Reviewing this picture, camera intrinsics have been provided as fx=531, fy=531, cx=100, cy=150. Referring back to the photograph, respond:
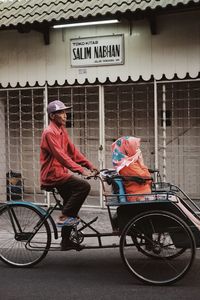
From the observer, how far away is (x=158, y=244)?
5992 millimetres

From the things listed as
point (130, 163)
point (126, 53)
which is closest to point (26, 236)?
point (130, 163)

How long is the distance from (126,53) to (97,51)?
0.61 meters

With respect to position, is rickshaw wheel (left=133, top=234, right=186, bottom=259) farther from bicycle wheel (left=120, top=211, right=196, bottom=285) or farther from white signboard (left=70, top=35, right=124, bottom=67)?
white signboard (left=70, top=35, right=124, bottom=67)

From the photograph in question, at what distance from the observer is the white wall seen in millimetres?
9766

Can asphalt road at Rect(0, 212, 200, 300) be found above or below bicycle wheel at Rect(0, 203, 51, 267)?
below

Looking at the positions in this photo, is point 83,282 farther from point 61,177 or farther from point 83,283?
point 61,177

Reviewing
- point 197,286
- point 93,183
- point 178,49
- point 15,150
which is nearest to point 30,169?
point 15,150

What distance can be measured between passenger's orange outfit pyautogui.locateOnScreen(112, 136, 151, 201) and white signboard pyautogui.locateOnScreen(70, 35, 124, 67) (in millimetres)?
4351

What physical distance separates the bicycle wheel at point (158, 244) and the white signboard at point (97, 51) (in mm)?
4980

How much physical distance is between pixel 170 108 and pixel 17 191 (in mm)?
3908

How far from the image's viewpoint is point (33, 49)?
10984 millimetres

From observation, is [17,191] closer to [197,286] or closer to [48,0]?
[48,0]

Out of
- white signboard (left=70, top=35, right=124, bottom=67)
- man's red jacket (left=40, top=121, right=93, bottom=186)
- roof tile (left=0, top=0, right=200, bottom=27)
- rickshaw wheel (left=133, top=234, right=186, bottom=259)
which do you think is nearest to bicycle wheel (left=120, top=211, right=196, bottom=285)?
rickshaw wheel (left=133, top=234, right=186, bottom=259)

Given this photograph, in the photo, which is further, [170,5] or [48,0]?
[48,0]
